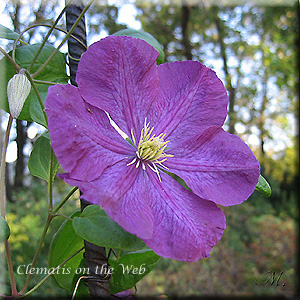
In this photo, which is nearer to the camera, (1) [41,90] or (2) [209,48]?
(1) [41,90]

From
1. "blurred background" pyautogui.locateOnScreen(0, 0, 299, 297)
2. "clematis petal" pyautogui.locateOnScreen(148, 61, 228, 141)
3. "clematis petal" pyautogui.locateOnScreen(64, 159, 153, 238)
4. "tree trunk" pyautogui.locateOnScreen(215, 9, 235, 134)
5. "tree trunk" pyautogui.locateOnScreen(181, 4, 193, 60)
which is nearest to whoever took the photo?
"clematis petal" pyautogui.locateOnScreen(64, 159, 153, 238)

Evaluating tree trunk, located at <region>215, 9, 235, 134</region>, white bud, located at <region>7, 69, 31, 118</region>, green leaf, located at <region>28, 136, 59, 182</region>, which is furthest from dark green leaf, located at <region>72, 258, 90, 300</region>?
tree trunk, located at <region>215, 9, 235, 134</region>

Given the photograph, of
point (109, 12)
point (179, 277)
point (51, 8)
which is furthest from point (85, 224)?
point (109, 12)

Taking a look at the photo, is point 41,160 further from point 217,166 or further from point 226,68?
point 226,68

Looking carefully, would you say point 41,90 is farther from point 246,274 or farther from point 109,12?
point 109,12

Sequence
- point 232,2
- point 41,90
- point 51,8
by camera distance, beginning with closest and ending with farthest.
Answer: point 41,90 < point 51,8 < point 232,2

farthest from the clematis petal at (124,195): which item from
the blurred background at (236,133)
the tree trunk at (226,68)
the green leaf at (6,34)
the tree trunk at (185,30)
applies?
the tree trunk at (226,68)

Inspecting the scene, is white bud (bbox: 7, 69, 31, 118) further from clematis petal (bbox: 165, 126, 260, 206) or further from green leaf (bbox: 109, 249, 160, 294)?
green leaf (bbox: 109, 249, 160, 294)
